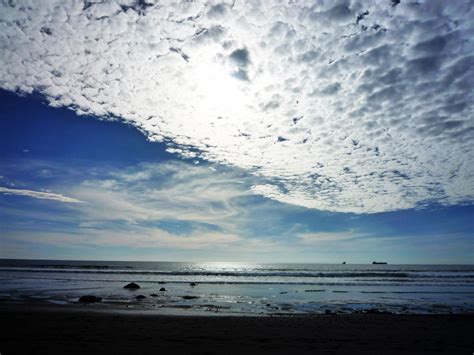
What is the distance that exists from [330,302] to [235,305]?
796 centimetres

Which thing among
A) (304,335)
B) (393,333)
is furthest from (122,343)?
(393,333)

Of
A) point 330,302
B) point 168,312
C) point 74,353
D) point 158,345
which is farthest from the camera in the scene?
point 330,302

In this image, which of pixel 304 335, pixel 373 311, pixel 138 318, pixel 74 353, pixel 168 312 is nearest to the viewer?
pixel 74 353

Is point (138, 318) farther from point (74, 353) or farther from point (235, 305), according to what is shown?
point (235, 305)

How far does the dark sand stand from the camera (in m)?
9.62

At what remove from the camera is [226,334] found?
11.7 meters

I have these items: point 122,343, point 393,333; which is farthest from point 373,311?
point 122,343

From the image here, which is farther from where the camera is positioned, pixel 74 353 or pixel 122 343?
pixel 122 343

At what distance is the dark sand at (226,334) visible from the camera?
9.62 meters

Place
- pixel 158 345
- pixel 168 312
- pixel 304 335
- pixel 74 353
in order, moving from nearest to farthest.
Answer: pixel 74 353
pixel 158 345
pixel 304 335
pixel 168 312

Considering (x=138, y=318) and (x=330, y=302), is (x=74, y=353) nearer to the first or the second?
(x=138, y=318)

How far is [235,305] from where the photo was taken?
839 inches

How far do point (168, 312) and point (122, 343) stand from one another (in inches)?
317

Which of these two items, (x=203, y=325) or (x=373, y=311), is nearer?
(x=203, y=325)
